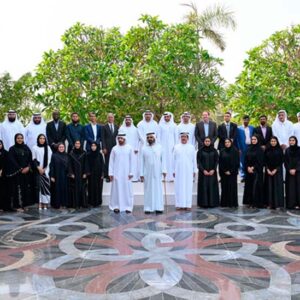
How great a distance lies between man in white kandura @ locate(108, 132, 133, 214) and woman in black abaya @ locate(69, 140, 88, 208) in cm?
52

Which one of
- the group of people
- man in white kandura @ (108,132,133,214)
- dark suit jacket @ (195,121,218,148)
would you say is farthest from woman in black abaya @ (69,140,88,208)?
dark suit jacket @ (195,121,218,148)

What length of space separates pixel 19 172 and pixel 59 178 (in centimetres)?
73

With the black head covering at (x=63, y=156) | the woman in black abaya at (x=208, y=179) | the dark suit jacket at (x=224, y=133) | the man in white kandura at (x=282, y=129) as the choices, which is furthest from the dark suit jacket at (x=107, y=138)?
the man in white kandura at (x=282, y=129)

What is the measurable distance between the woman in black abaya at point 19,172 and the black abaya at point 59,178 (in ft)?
1.50

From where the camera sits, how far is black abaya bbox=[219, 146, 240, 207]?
795 centimetres

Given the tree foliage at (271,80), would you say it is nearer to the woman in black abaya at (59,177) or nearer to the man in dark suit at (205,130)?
the man in dark suit at (205,130)

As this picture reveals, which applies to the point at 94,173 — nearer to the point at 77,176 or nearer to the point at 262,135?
the point at 77,176

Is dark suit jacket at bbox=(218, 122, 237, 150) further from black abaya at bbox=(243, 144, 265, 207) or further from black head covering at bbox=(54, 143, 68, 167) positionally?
black head covering at bbox=(54, 143, 68, 167)

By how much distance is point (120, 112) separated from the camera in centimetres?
1269

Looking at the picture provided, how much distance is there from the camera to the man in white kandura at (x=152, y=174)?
755cm

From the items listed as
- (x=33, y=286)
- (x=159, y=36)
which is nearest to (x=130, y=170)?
(x=33, y=286)

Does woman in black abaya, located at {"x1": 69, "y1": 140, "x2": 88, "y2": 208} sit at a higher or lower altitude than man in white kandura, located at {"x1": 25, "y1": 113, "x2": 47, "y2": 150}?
lower

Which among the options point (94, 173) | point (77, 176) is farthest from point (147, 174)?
point (77, 176)

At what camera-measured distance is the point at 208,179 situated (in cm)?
795
